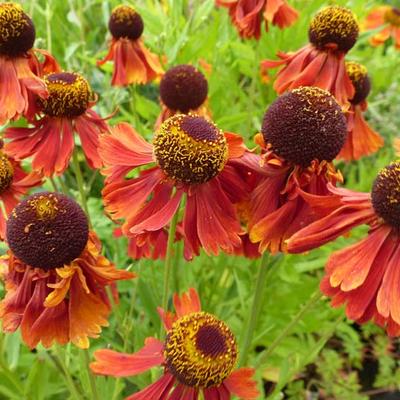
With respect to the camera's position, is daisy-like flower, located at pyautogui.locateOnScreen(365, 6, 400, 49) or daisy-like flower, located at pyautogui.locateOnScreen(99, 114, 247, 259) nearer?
daisy-like flower, located at pyautogui.locateOnScreen(99, 114, 247, 259)

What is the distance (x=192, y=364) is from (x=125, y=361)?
0.10 metres

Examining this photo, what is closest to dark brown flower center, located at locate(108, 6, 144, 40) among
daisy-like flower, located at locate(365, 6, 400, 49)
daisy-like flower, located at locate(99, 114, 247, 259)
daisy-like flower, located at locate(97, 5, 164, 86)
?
daisy-like flower, located at locate(97, 5, 164, 86)

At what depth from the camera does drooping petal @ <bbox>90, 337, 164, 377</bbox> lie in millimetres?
730

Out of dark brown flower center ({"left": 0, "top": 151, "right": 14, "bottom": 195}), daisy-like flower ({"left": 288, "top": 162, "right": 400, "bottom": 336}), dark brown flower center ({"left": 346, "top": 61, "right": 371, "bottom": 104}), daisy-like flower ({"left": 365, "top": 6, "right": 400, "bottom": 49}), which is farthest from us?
daisy-like flower ({"left": 365, "top": 6, "right": 400, "bottom": 49})

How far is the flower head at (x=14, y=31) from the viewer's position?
101 cm

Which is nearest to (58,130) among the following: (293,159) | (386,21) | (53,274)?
(53,274)

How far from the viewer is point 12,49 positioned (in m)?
1.04

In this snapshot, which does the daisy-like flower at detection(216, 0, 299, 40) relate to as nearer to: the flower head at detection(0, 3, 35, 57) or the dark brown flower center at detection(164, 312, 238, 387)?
the flower head at detection(0, 3, 35, 57)

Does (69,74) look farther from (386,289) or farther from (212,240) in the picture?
(386,289)

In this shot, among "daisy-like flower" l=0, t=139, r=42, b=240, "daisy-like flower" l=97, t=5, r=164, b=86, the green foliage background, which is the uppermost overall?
"daisy-like flower" l=97, t=5, r=164, b=86

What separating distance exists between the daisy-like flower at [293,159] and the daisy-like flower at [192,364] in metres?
0.12

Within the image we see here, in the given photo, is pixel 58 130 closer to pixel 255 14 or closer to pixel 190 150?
pixel 190 150

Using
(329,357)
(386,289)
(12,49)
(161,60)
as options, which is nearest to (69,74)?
(12,49)

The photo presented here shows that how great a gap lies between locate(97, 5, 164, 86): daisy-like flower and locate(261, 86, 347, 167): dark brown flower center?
66 centimetres
